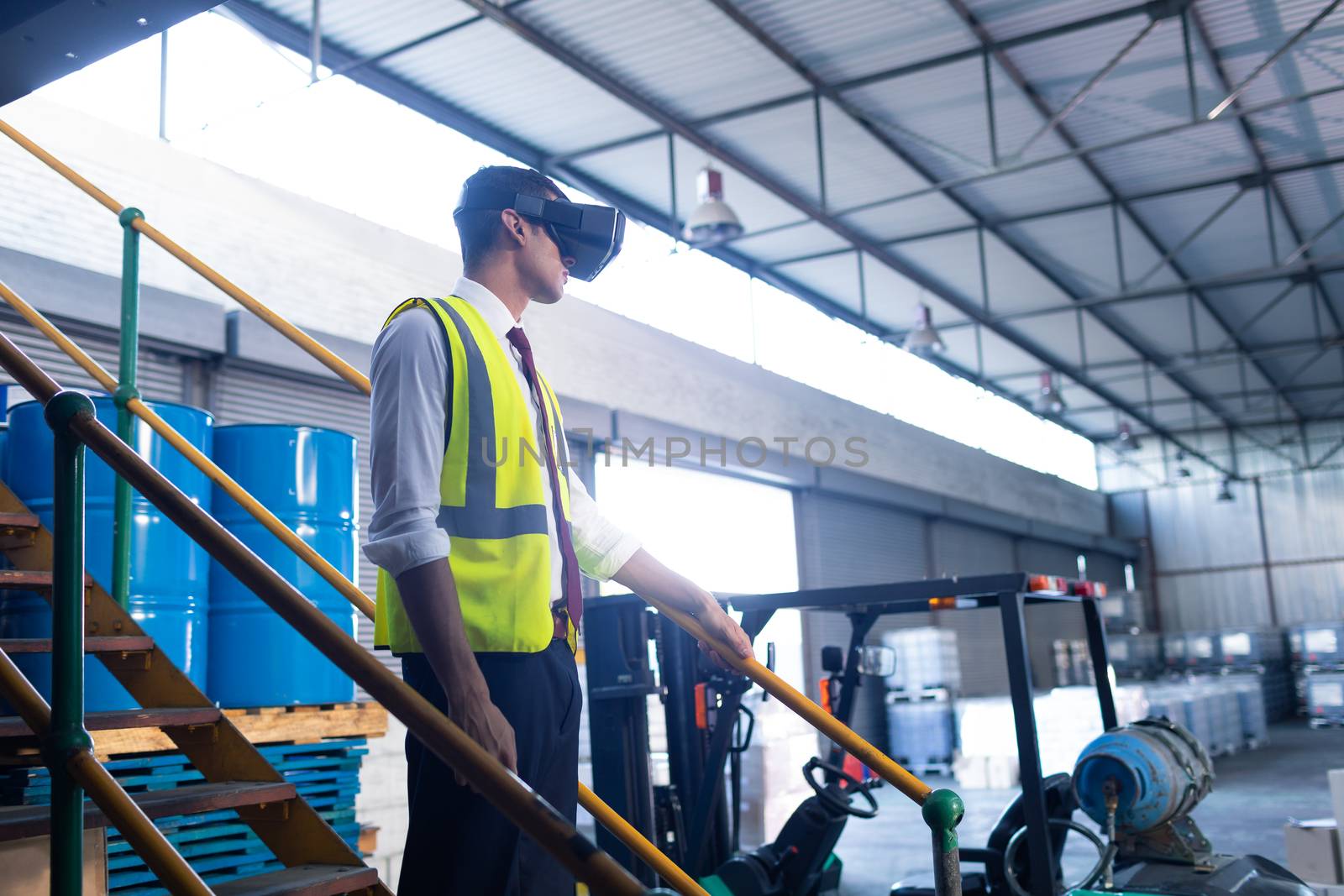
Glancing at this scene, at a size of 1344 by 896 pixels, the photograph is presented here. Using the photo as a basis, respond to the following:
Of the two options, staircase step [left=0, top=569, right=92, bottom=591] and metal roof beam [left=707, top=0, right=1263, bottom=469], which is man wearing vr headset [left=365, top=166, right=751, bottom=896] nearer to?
staircase step [left=0, top=569, right=92, bottom=591]

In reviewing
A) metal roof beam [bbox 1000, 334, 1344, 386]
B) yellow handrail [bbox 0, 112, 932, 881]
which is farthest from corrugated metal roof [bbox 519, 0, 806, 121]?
metal roof beam [bbox 1000, 334, 1344, 386]

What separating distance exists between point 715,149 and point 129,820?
35.5 ft

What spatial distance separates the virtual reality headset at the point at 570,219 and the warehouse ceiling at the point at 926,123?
7119 millimetres

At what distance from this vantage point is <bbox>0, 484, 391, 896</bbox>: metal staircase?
7.97 ft

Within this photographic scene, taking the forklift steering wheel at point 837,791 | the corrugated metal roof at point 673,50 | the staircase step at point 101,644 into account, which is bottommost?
the forklift steering wheel at point 837,791

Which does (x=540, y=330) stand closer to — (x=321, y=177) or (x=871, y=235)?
(x=321, y=177)

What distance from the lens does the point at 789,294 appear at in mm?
16188

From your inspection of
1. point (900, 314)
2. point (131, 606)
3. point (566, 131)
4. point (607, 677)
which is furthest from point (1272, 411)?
point (131, 606)

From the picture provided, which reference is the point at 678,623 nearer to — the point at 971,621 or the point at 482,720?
the point at 482,720

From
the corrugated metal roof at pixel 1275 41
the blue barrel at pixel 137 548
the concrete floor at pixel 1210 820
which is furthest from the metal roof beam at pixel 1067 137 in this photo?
the blue barrel at pixel 137 548

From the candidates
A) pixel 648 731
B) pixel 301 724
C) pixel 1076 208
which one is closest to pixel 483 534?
pixel 301 724

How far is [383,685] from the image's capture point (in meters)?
1.53

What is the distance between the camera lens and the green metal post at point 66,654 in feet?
6.01

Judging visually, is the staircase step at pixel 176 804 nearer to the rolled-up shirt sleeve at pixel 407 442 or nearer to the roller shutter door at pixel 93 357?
the rolled-up shirt sleeve at pixel 407 442
